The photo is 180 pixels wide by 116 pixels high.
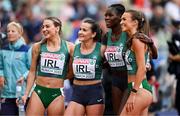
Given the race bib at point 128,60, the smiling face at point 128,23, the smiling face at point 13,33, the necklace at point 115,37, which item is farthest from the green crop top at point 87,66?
the smiling face at point 13,33

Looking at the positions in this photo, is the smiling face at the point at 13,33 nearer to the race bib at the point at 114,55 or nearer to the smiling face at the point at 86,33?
the smiling face at the point at 86,33

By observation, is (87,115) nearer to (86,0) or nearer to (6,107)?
(6,107)

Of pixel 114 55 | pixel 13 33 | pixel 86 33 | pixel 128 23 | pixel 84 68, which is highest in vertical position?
pixel 128 23

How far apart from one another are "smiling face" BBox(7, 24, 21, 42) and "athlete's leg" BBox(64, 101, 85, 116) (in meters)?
1.83

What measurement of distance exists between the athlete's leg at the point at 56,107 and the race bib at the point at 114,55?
97 cm

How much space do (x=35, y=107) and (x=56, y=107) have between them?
33 cm

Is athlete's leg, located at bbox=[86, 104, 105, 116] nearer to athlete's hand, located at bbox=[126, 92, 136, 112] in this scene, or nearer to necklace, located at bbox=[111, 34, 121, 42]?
athlete's hand, located at bbox=[126, 92, 136, 112]

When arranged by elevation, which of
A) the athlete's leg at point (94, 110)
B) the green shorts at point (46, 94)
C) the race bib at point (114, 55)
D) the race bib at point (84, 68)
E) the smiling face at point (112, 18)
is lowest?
the athlete's leg at point (94, 110)

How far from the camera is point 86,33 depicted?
1013 cm

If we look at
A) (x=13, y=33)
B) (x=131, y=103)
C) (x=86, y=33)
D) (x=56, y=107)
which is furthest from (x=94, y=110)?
(x=13, y=33)

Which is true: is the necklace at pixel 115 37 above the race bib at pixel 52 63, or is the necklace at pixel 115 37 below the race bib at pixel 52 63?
above

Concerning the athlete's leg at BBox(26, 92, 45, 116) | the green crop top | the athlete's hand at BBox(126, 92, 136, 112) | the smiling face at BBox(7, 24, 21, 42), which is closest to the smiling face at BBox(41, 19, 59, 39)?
the green crop top

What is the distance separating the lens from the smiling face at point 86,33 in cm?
1012

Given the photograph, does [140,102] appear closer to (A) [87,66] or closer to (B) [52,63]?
(A) [87,66]
